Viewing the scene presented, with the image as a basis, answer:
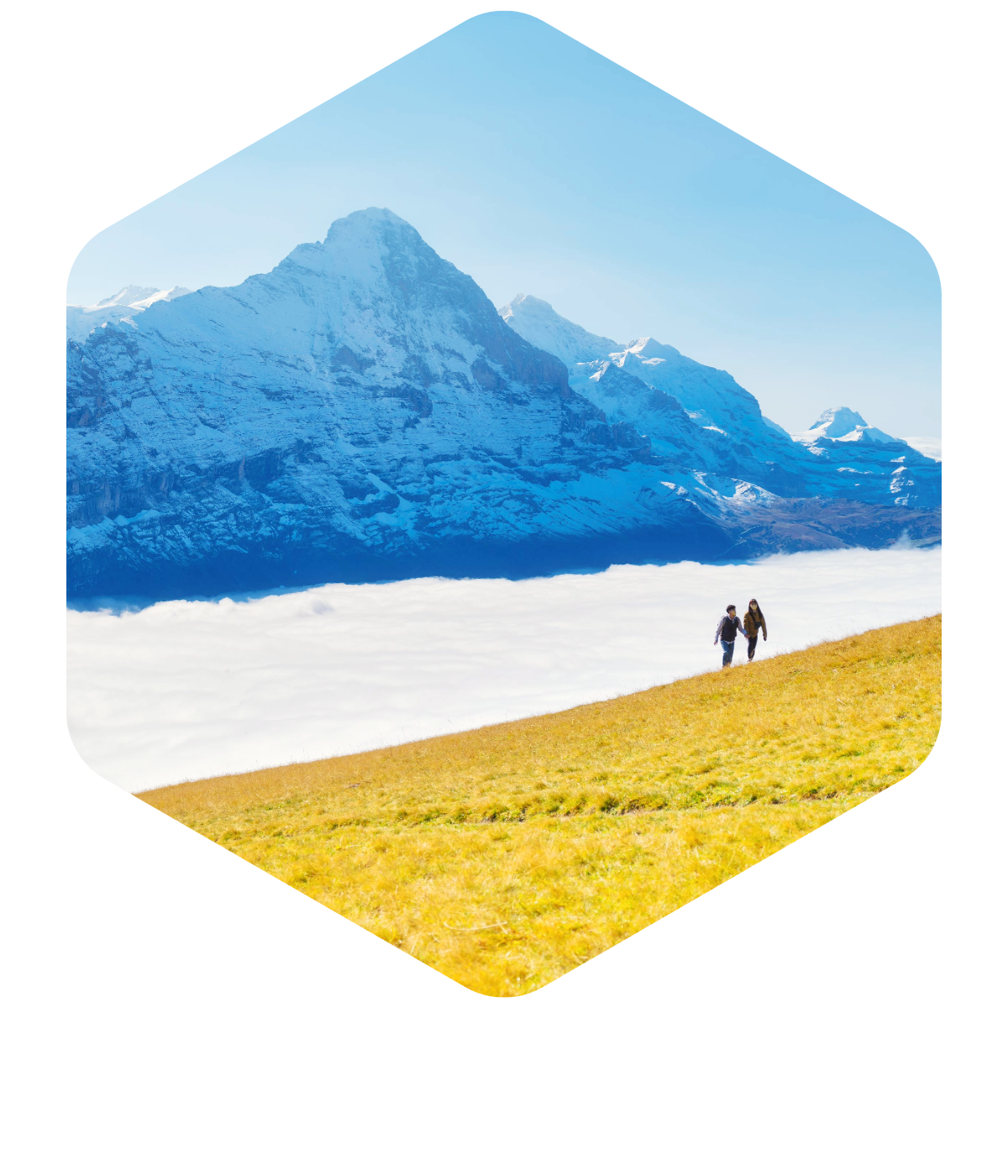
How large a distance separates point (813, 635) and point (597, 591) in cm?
391

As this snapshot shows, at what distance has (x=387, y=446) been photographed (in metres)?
15.2

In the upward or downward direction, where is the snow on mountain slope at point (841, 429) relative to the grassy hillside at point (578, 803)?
upward

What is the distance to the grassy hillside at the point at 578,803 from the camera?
623cm

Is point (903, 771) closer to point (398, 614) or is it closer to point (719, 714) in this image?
point (719, 714)

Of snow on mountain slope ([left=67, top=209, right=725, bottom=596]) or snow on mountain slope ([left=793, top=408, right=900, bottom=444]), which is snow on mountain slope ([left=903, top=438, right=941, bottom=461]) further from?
Answer: snow on mountain slope ([left=67, top=209, right=725, bottom=596])

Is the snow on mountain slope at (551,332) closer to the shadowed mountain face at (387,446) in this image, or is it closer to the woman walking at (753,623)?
the shadowed mountain face at (387,446)

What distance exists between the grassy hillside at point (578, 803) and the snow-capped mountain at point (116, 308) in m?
9.48

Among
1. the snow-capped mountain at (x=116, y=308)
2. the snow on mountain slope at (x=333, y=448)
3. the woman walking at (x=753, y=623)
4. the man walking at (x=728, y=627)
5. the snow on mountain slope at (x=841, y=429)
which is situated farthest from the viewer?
the snow-capped mountain at (x=116, y=308)

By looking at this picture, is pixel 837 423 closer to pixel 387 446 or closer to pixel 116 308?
pixel 387 446

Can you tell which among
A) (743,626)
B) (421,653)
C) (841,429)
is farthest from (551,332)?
(743,626)

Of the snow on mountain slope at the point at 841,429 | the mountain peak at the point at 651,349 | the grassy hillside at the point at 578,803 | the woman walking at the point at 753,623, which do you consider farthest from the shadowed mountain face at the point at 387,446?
the grassy hillside at the point at 578,803

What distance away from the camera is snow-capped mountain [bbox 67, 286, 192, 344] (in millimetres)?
14727

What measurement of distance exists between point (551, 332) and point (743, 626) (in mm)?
6094

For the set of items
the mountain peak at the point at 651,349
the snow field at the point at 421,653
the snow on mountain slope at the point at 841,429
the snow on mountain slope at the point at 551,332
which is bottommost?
the snow field at the point at 421,653
